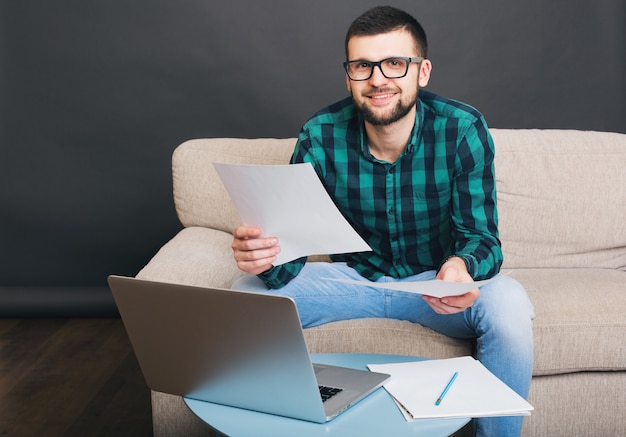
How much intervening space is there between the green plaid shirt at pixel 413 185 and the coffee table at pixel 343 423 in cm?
66

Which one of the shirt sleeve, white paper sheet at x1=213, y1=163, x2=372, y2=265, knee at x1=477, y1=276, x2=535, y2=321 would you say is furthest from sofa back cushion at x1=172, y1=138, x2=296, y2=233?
knee at x1=477, y1=276, x2=535, y2=321

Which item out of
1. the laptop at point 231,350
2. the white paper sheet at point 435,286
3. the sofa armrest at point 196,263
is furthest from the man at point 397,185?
the laptop at point 231,350

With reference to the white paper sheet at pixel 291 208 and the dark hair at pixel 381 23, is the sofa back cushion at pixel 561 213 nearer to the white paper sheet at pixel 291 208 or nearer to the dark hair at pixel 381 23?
the dark hair at pixel 381 23

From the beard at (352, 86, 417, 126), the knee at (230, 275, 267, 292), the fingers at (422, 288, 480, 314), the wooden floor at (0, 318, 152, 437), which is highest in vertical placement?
the beard at (352, 86, 417, 126)

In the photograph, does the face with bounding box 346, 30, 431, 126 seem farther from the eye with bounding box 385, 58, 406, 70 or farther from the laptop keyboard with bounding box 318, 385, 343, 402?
the laptop keyboard with bounding box 318, 385, 343, 402

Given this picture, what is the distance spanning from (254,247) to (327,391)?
48 centimetres

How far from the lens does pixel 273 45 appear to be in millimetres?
3568

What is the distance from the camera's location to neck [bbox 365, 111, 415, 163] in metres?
2.11

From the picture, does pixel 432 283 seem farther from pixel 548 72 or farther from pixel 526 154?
pixel 548 72

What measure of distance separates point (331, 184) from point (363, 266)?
9.6 inches

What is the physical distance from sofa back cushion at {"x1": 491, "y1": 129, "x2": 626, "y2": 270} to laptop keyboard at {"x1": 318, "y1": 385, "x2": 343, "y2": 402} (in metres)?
1.25

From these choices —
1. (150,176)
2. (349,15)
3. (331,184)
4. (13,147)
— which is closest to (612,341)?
(331,184)

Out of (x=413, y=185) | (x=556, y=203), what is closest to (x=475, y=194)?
(x=413, y=185)

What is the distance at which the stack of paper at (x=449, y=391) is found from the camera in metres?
1.33
